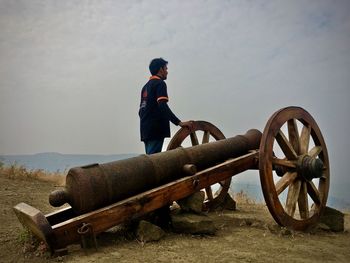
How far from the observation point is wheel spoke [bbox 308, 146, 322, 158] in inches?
211

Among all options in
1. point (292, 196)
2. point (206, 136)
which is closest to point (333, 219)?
point (292, 196)

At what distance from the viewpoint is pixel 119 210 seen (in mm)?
3781

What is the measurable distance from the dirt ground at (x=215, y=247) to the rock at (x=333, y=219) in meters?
0.14

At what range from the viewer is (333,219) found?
17.3ft

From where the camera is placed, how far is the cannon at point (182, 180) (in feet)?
12.0

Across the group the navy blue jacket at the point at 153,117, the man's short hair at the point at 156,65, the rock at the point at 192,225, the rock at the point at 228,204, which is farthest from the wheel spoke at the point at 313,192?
the man's short hair at the point at 156,65

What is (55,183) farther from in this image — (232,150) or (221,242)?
(221,242)

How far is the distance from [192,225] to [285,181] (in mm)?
1390

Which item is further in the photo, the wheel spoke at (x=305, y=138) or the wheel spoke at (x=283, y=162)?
the wheel spoke at (x=305, y=138)

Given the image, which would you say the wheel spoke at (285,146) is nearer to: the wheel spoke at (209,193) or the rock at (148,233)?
the wheel spoke at (209,193)

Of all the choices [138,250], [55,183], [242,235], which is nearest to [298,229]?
[242,235]

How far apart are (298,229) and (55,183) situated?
6.22 meters

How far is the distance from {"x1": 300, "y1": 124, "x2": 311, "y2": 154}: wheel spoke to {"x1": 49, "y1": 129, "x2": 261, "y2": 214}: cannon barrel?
3.93ft

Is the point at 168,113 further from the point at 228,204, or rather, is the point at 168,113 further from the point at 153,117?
the point at 228,204
